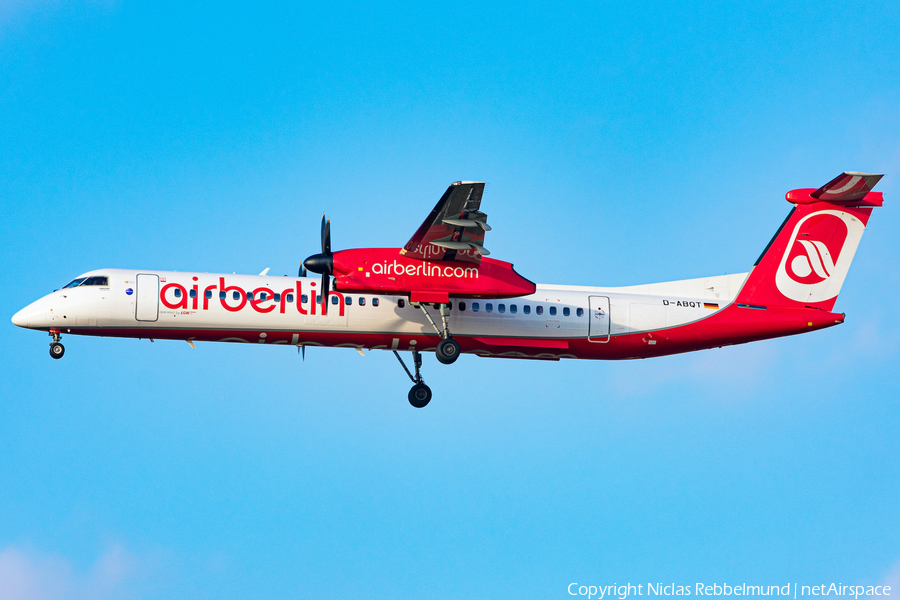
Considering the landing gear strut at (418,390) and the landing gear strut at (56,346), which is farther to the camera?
the landing gear strut at (418,390)

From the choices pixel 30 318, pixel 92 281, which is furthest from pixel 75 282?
pixel 30 318

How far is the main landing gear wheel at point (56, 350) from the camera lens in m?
23.3

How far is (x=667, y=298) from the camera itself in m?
26.3

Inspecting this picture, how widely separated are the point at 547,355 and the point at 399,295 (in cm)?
471

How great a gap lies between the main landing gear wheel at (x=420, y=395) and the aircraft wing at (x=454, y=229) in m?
4.59

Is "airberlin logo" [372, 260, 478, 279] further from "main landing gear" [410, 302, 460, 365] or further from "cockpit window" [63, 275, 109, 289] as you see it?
"cockpit window" [63, 275, 109, 289]

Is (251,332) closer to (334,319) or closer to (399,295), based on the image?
(334,319)

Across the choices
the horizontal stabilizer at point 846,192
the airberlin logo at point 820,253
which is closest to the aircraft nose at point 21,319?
the airberlin logo at point 820,253

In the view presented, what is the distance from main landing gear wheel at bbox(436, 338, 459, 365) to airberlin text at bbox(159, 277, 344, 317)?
277 centimetres

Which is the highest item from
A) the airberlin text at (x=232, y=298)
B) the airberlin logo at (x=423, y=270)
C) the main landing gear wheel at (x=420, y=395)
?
the airberlin logo at (x=423, y=270)

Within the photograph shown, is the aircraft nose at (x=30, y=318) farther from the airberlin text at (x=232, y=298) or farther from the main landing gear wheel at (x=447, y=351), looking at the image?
the main landing gear wheel at (x=447, y=351)

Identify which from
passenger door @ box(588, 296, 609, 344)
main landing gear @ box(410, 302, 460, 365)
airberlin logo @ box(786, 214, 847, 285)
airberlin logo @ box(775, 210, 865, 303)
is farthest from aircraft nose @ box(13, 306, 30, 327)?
airberlin logo @ box(786, 214, 847, 285)

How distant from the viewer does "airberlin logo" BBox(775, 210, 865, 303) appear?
26.6m

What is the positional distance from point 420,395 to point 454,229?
582 centimetres
